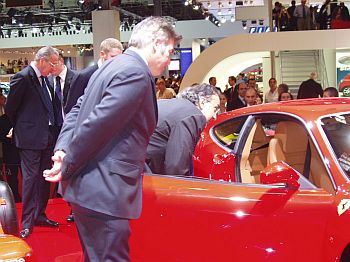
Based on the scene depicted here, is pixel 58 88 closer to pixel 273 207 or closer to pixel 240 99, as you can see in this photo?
pixel 273 207

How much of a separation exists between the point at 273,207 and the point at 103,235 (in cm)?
94

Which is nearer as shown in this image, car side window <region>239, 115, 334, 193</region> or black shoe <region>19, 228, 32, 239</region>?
car side window <region>239, 115, 334, 193</region>

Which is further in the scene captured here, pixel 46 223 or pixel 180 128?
pixel 46 223

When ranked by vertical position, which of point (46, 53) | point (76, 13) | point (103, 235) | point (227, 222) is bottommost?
point (227, 222)

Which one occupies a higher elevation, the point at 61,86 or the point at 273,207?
the point at 61,86

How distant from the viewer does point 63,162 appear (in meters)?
2.47

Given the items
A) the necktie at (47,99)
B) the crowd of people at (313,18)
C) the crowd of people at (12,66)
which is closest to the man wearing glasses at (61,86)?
the necktie at (47,99)

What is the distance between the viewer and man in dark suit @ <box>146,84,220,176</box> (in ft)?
11.7

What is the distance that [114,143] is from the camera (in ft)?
8.04

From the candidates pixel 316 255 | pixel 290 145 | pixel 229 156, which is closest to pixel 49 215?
pixel 229 156

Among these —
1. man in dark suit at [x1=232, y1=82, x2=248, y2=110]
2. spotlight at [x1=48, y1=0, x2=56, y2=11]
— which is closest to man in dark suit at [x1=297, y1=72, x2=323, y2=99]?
man in dark suit at [x1=232, y1=82, x2=248, y2=110]

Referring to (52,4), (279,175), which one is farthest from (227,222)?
(52,4)

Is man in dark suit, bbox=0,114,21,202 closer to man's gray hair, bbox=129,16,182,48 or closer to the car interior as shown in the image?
the car interior

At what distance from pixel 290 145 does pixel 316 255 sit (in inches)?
43.3
